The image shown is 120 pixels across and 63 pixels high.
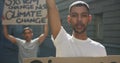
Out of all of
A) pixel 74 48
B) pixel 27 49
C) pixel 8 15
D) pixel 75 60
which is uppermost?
pixel 8 15

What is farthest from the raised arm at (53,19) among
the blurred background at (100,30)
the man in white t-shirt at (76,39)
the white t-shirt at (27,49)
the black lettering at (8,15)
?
the blurred background at (100,30)

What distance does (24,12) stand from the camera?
6.61 m

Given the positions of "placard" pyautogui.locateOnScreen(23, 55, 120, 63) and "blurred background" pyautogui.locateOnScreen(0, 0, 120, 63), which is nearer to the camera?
"placard" pyautogui.locateOnScreen(23, 55, 120, 63)

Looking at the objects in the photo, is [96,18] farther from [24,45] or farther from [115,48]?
[24,45]

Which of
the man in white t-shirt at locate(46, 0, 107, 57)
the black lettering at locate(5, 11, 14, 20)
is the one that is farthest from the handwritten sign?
the man in white t-shirt at locate(46, 0, 107, 57)

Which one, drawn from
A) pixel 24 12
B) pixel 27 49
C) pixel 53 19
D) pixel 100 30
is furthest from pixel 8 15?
pixel 100 30

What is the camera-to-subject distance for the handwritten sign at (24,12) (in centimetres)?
623

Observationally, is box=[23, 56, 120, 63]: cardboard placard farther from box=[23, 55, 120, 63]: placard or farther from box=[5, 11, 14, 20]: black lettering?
box=[5, 11, 14, 20]: black lettering

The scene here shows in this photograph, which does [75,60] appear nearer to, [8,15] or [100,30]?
[8,15]

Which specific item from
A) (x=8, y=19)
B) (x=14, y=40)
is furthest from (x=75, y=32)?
(x=14, y=40)

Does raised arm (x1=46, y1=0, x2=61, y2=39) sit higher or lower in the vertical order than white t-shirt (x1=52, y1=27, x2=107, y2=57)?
higher

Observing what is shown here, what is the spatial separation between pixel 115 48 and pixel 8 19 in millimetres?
5554

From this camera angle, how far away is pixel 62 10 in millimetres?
16172

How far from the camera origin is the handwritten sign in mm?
6229
